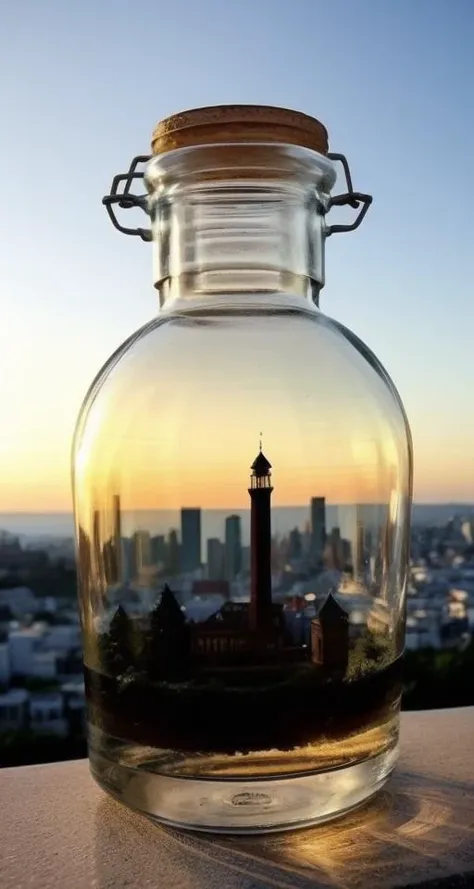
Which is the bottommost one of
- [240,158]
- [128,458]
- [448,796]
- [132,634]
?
[448,796]

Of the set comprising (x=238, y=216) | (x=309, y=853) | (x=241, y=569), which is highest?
(x=238, y=216)

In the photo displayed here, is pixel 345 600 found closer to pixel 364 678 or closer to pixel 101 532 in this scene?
pixel 364 678

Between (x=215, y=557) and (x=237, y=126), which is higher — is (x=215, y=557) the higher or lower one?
the lower one

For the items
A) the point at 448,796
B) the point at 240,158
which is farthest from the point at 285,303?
the point at 448,796

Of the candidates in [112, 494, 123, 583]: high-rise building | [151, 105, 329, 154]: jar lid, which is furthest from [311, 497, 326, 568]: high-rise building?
[151, 105, 329, 154]: jar lid

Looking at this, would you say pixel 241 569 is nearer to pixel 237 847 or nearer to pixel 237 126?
pixel 237 847

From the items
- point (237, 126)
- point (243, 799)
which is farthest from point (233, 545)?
point (237, 126)
